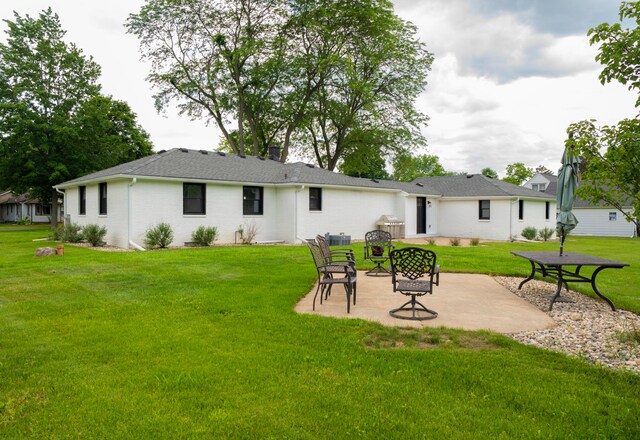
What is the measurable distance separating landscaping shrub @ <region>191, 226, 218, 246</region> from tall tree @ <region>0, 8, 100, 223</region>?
17.5m

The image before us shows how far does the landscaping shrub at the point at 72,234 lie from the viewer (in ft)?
60.4

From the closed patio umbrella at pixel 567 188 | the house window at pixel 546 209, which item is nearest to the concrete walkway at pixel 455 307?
the closed patio umbrella at pixel 567 188

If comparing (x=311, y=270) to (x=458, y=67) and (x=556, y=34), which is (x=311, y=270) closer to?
(x=556, y=34)

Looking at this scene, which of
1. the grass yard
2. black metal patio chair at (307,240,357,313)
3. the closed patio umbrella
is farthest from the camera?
the closed patio umbrella

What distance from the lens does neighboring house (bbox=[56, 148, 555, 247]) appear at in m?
16.5

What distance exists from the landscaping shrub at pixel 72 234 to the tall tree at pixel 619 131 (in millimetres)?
18979

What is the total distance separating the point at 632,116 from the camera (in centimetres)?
487

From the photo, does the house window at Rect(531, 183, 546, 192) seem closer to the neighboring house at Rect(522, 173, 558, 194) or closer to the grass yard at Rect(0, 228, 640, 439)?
the neighboring house at Rect(522, 173, 558, 194)

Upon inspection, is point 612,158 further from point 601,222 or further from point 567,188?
point 601,222

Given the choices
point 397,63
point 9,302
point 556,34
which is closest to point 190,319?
point 9,302

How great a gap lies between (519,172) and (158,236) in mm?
66591

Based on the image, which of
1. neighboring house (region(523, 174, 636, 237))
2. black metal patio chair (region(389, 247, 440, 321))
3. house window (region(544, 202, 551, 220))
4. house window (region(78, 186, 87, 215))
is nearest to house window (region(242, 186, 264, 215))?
house window (region(78, 186, 87, 215))

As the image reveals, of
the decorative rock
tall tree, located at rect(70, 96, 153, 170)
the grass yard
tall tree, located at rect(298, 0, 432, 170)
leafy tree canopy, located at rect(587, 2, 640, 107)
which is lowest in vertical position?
the grass yard

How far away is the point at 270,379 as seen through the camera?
13.1ft
